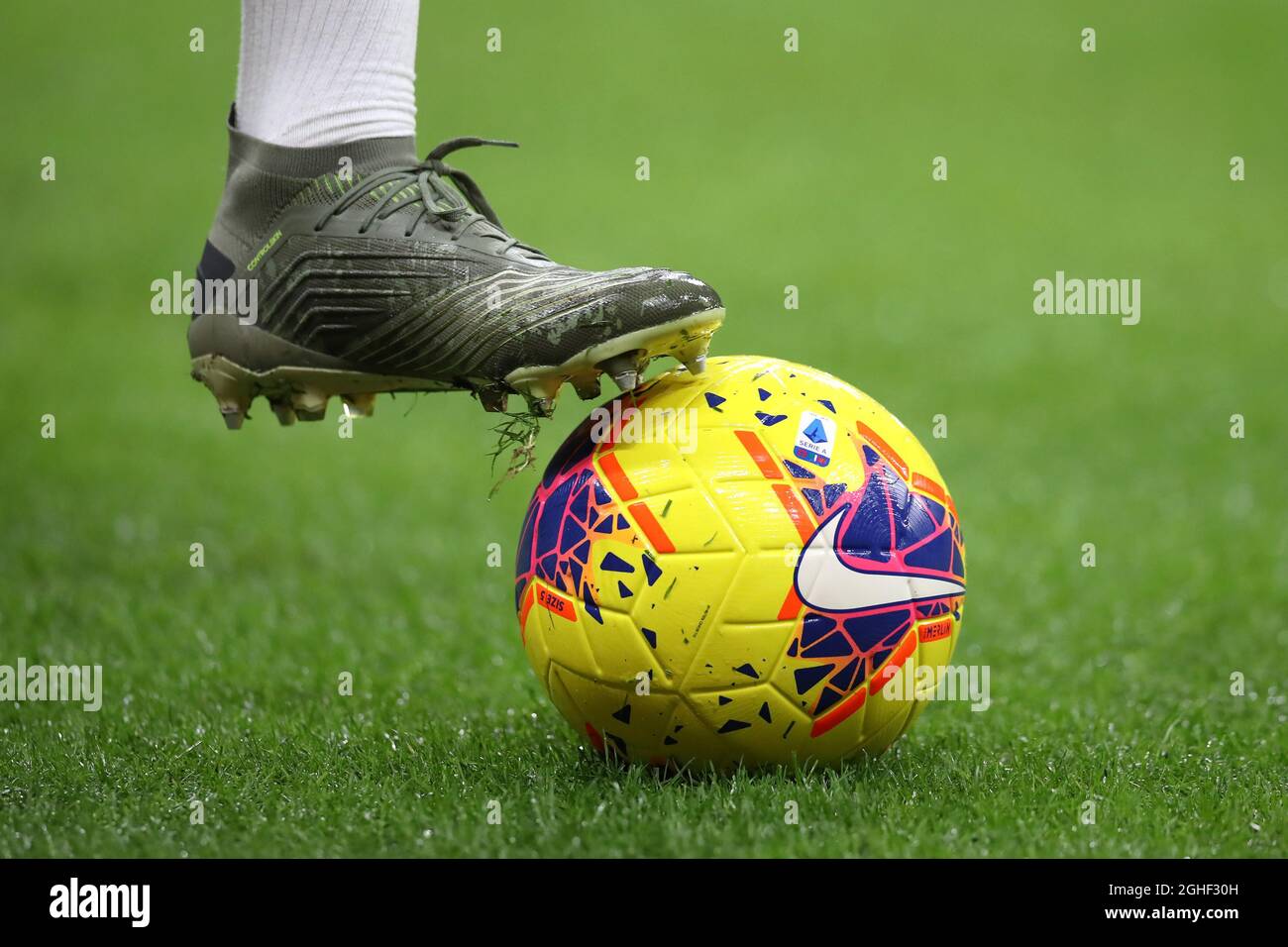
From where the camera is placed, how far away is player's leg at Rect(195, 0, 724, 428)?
3.41 meters

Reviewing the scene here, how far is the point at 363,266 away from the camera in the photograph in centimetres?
357

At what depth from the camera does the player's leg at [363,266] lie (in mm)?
3414

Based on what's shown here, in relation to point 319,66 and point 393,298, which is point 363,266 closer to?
point 393,298

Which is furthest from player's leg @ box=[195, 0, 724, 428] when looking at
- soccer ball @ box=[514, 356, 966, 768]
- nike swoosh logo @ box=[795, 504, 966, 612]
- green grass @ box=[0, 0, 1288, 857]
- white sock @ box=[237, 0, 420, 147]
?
green grass @ box=[0, 0, 1288, 857]

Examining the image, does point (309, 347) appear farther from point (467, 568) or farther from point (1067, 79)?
point (1067, 79)

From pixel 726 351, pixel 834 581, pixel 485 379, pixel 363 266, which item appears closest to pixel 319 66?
pixel 363 266

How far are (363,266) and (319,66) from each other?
0.54m

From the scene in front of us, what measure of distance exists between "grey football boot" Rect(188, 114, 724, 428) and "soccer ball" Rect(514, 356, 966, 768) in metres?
0.22

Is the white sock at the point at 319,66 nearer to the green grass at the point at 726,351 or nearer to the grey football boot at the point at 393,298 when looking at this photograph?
the grey football boot at the point at 393,298

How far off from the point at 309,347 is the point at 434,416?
712 centimetres

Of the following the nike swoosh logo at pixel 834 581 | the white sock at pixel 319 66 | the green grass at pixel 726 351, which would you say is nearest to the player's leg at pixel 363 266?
the white sock at pixel 319 66
